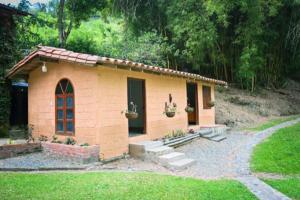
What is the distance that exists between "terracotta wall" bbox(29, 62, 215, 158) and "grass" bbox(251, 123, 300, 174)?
135 inches

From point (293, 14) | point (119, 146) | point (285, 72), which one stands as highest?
point (293, 14)

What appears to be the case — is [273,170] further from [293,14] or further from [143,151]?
[293,14]

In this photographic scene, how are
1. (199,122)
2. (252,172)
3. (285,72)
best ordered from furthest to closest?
(285,72) < (199,122) < (252,172)

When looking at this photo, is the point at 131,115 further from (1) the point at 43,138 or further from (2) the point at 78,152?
(1) the point at 43,138

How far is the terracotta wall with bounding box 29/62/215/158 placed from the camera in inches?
315

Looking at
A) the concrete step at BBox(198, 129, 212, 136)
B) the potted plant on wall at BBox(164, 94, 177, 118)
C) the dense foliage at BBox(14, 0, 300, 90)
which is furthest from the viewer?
the dense foliage at BBox(14, 0, 300, 90)

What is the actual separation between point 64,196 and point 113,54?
1214cm

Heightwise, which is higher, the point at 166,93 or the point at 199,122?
the point at 166,93

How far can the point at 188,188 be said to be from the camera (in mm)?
5699

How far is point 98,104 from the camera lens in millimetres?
7957

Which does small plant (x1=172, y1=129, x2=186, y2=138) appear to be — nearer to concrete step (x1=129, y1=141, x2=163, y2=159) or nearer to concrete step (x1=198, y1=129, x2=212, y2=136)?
concrete step (x1=198, y1=129, x2=212, y2=136)

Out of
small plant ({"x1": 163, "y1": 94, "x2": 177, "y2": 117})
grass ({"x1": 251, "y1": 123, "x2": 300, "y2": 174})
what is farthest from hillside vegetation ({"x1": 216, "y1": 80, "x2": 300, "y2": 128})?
small plant ({"x1": 163, "y1": 94, "x2": 177, "y2": 117})

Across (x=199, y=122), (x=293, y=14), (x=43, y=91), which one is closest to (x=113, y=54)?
(x=199, y=122)

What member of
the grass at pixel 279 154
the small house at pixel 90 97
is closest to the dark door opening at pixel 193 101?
the small house at pixel 90 97
